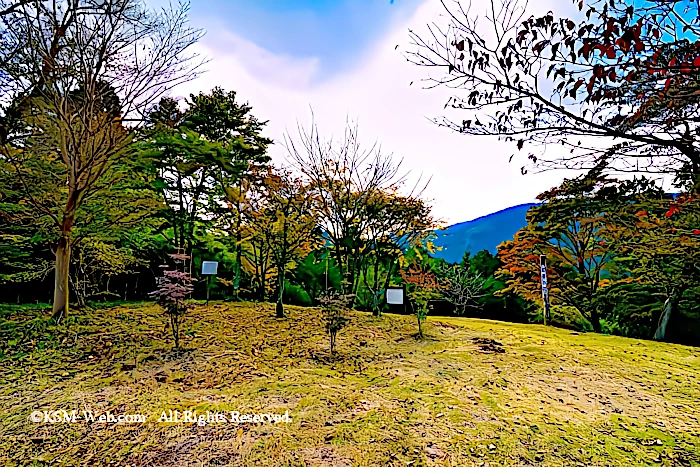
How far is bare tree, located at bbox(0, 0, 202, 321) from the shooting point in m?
3.77

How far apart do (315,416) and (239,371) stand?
3.79ft

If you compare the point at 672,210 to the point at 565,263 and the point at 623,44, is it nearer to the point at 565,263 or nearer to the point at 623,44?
the point at 623,44

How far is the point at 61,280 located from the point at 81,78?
243 centimetres

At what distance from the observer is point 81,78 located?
4016 millimetres

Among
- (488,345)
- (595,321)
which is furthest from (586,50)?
(595,321)

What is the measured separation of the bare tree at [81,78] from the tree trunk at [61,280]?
1 centimetres

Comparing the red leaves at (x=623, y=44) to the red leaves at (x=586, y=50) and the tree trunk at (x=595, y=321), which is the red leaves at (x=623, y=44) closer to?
the red leaves at (x=586, y=50)

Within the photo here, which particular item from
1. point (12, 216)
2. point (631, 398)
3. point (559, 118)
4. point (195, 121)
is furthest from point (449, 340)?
point (195, 121)

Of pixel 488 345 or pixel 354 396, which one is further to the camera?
pixel 488 345

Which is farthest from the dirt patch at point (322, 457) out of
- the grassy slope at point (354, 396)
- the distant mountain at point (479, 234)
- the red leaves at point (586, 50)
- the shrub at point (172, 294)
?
the distant mountain at point (479, 234)

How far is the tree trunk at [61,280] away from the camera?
4141mm

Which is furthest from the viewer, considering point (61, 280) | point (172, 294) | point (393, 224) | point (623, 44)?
point (393, 224)

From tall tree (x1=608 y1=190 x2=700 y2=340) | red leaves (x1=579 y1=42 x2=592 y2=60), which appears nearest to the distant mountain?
tall tree (x1=608 y1=190 x2=700 y2=340)

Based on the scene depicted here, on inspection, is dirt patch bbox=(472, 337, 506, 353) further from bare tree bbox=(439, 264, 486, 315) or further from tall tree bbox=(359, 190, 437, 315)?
bare tree bbox=(439, 264, 486, 315)
